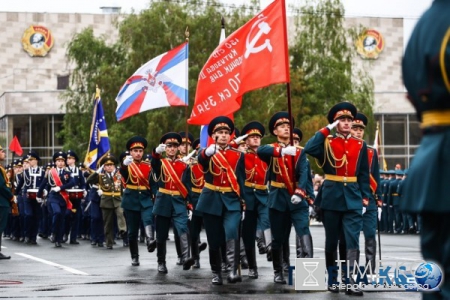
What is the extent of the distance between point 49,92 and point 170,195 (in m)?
51.6

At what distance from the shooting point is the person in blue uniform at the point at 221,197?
13492 mm

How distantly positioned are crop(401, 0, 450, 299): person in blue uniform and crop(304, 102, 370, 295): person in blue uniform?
6.97 metres

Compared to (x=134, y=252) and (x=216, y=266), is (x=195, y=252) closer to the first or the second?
(x=134, y=252)

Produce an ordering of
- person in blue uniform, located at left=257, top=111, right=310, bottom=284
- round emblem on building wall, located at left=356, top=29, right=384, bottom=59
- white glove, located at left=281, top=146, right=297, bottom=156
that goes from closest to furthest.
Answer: white glove, located at left=281, top=146, right=297, bottom=156 < person in blue uniform, located at left=257, top=111, right=310, bottom=284 < round emblem on building wall, located at left=356, top=29, right=384, bottom=59

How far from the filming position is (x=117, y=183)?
2452 cm

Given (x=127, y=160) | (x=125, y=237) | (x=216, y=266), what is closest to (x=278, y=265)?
(x=216, y=266)

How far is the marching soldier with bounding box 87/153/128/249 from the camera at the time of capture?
23.9 meters

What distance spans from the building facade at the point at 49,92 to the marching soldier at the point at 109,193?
41385mm

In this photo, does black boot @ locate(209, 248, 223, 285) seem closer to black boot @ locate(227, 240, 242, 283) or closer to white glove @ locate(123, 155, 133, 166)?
black boot @ locate(227, 240, 242, 283)

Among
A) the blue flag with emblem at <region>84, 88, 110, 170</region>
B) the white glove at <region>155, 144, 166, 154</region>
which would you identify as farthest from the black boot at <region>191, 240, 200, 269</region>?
the blue flag with emblem at <region>84, 88, 110, 170</region>

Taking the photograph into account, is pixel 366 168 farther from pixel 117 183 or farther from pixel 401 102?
pixel 401 102

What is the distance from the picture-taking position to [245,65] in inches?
552

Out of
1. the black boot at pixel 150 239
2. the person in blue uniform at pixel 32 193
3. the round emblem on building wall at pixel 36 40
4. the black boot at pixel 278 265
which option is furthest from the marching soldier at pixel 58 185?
the round emblem on building wall at pixel 36 40

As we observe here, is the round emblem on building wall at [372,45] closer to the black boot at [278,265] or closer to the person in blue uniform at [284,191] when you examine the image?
the person in blue uniform at [284,191]
